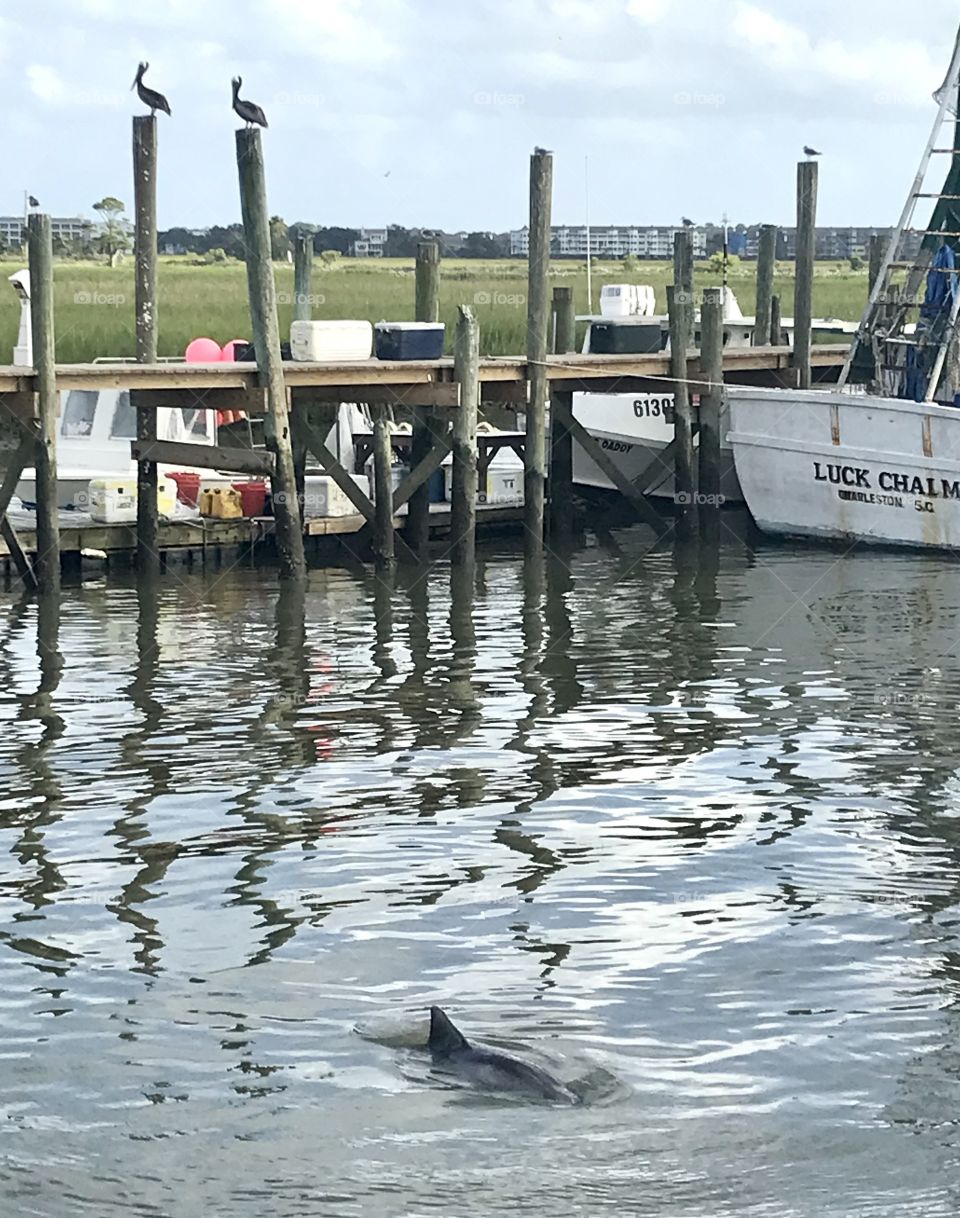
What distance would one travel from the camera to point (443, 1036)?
8.90 m

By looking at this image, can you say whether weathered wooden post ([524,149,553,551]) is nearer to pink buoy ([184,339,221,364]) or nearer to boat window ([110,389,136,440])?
pink buoy ([184,339,221,364])

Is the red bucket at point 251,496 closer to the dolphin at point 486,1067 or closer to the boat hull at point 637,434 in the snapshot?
the boat hull at point 637,434

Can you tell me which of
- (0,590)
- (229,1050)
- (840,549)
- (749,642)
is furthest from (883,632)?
(229,1050)

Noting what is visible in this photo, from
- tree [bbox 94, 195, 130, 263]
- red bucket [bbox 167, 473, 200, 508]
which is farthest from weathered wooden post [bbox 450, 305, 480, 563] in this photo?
tree [bbox 94, 195, 130, 263]

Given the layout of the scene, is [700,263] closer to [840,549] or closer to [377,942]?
[840,549]

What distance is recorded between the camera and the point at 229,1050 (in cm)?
913

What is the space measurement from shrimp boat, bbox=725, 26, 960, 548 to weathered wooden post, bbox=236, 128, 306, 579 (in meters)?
6.56

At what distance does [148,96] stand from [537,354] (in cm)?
510

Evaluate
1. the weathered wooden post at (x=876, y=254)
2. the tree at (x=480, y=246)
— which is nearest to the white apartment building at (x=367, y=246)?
the tree at (x=480, y=246)

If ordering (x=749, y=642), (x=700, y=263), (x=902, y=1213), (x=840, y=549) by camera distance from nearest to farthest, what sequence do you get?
1. (x=902, y=1213)
2. (x=749, y=642)
3. (x=840, y=549)
4. (x=700, y=263)

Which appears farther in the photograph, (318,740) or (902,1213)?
(318,740)

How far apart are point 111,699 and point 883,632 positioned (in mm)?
7318

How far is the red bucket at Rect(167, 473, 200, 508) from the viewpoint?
24.4 meters

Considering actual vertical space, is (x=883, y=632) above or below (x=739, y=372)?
below
